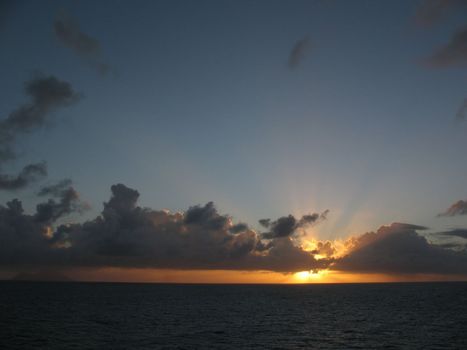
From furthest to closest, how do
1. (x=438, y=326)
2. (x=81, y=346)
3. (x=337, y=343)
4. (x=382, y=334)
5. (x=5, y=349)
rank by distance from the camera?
(x=438, y=326) → (x=382, y=334) → (x=337, y=343) → (x=81, y=346) → (x=5, y=349)

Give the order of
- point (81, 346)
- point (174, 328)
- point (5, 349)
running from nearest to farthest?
point (5, 349), point (81, 346), point (174, 328)

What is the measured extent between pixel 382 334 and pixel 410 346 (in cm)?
1328

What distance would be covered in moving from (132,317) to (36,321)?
75.3 ft

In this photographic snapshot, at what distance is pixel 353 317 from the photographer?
112 meters

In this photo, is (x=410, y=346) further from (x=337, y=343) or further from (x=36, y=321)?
(x=36, y=321)

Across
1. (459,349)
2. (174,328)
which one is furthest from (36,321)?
(459,349)

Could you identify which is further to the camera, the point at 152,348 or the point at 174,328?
the point at 174,328


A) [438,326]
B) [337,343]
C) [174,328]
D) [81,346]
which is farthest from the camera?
[438,326]

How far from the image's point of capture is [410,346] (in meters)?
68.0

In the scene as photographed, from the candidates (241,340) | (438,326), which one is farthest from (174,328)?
(438,326)

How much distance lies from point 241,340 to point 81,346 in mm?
27144

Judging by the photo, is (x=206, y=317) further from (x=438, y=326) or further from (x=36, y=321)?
(x=438, y=326)

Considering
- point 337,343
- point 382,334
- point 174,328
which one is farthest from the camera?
point 174,328

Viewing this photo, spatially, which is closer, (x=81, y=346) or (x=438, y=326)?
(x=81, y=346)
